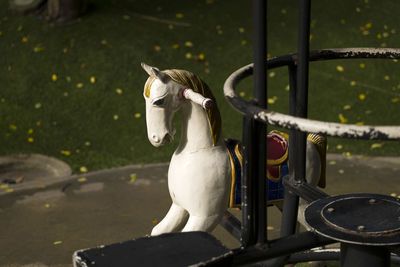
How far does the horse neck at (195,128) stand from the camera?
342 cm

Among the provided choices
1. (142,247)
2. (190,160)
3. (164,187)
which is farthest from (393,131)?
(164,187)

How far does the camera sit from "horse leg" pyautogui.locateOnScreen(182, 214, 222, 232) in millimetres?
3418

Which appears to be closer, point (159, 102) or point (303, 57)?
point (303, 57)

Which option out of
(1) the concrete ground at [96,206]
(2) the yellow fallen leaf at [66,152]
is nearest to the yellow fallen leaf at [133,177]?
(1) the concrete ground at [96,206]

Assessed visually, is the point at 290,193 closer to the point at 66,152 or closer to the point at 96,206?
the point at 96,206

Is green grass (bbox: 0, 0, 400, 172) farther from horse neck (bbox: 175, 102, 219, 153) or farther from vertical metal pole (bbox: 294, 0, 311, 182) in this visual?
vertical metal pole (bbox: 294, 0, 311, 182)

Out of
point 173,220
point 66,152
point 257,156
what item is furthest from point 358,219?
point 66,152

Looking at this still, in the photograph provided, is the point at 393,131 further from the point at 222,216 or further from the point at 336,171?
the point at 336,171

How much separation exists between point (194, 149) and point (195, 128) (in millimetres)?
112

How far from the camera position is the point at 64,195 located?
6.03 m

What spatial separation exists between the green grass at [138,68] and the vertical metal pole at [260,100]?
450 cm

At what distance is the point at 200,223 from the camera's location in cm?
343

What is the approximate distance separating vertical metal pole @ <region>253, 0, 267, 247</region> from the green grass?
4.50m

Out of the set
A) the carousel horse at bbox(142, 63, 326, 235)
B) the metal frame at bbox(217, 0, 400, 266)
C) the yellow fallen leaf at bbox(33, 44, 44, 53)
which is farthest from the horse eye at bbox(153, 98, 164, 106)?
the yellow fallen leaf at bbox(33, 44, 44, 53)
